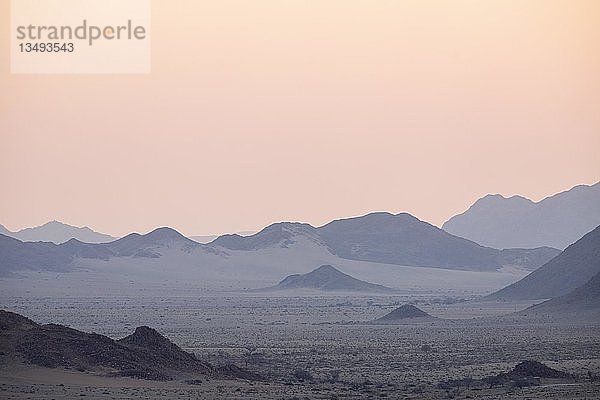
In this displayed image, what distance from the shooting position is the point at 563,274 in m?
134

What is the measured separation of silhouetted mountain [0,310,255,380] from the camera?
1903 inches

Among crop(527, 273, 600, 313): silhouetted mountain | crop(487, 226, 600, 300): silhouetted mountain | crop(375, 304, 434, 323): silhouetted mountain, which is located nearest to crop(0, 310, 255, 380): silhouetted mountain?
crop(375, 304, 434, 323): silhouetted mountain

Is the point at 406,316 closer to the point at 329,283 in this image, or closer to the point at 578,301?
the point at 578,301

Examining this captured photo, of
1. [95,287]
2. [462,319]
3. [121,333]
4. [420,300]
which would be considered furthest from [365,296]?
[121,333]

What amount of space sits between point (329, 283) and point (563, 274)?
52183mm

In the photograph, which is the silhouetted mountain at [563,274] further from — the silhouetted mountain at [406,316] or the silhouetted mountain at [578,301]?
the silhouetted mountain at [406,316]

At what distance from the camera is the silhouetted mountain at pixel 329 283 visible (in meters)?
178

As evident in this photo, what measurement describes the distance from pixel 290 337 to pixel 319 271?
360 feet

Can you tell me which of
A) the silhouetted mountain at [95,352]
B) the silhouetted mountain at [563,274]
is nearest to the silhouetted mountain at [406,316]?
the silhouetted mountain at [563,274]

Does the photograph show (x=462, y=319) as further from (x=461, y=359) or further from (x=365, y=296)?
(x=365, y=296)

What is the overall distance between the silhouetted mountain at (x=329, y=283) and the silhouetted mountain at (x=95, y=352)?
4895 inches

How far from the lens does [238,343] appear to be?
239 ft

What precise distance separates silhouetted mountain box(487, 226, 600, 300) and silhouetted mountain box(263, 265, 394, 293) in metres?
40.9

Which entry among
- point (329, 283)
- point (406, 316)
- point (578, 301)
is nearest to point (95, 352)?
point (406, 316)
